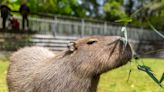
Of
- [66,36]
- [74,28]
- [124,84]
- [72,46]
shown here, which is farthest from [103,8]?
[72,46]

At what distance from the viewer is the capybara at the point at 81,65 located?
6.07 metres

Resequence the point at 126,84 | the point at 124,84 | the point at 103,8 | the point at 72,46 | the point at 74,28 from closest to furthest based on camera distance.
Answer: the point at 72,46
the point at 126,84
the point at 124,84
the point at 74,28
the point at 103,8

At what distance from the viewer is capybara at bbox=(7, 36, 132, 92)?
6.07m

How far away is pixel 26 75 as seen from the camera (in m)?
7.16

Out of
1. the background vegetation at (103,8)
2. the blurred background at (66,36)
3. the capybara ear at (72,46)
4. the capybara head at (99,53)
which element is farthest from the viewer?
the background vegetation at (103,8)

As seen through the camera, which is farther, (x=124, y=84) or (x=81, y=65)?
(x=124, y=84)

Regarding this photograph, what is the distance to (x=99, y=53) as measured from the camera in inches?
246

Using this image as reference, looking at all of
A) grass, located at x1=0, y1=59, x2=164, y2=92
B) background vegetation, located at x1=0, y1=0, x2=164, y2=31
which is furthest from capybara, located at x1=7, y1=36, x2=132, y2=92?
background vegetation, located at x1=0, y1=0, x2=164, y2=31

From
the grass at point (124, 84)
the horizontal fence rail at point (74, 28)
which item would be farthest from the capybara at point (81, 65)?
the horizontal fence rail at point (74, 28)

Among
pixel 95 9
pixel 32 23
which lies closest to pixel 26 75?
pixel 32 23

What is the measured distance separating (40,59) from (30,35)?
20.5 meters

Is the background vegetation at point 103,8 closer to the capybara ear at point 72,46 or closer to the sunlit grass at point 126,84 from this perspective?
the sunlit grass at point 126,84

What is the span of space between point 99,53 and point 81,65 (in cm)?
27

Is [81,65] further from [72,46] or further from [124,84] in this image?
[124,84]
